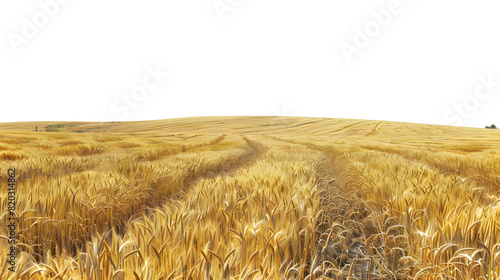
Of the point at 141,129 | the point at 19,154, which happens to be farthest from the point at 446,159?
the point at 141,129

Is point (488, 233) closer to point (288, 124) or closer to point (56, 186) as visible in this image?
point (56, 186)

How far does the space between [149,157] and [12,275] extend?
8.71 metres

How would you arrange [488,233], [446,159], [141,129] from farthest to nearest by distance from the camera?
[141,129]
[446,159]
[488,233]

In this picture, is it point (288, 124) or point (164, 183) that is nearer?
point (164, 183)

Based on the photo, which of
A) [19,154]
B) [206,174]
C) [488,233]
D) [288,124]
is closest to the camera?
[488,233]

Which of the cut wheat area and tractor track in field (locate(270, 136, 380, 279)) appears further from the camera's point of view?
tractor track in field (locate(270, 136, 380, 279))

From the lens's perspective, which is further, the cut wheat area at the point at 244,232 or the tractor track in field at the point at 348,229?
the tractor track in field at the point at 348,229

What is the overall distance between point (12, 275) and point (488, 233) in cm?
Answer: 292

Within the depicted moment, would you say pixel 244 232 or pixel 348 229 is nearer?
pixel 244 232

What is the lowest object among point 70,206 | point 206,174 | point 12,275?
point 206,174

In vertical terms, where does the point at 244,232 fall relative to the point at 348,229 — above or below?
above

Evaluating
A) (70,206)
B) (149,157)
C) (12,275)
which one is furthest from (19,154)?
(12,275)

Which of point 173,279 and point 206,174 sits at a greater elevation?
point 173,279

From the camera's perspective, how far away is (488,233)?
162 centimetres
